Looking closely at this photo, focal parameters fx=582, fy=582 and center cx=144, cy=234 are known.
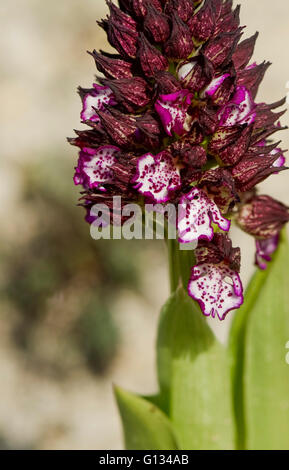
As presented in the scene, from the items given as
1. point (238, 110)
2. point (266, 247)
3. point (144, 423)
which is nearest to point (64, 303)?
point (144, 423)

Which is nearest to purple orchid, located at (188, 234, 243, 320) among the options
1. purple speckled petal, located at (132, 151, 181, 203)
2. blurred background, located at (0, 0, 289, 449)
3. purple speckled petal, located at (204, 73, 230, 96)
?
purple speckled petal, located at (132, 151, 181, 203)

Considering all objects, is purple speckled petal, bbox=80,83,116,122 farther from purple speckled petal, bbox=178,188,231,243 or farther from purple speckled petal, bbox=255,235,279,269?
purple speckled petal, bbox=255,235,279,269

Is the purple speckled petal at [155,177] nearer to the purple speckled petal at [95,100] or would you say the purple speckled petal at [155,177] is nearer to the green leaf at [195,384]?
the purple speckled petal at [95,100]

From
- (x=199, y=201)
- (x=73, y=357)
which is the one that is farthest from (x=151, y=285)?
(x=199, y=201)

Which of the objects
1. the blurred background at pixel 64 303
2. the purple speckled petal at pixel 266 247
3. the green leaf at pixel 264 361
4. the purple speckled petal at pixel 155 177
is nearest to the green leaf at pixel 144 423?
the green leaf at pixel 264 361
